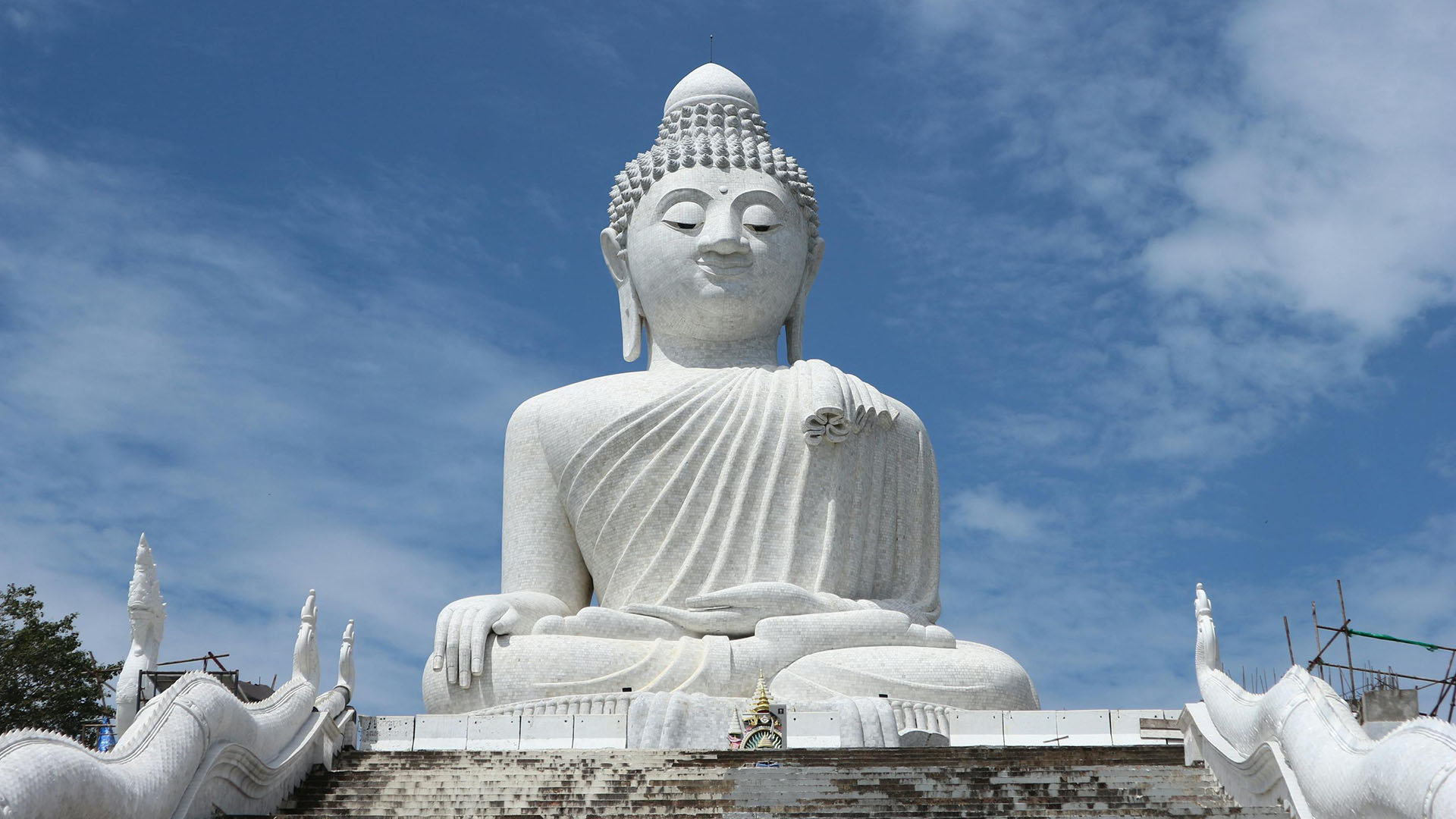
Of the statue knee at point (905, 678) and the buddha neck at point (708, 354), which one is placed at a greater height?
the buddha neck at point (708, 354)

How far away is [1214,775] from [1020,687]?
170 inches

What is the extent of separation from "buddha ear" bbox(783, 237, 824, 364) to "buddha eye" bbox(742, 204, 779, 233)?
1.01 meters

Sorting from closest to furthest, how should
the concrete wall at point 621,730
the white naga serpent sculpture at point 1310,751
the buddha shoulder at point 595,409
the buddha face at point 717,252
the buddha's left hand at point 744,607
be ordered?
the white naga serpent sculpture at point 1310,751
the concrete wall at point 621,730
the buddha's left hand at point 744,607
the buddha shoulder at point 595,409
the buddha face at point 717,252

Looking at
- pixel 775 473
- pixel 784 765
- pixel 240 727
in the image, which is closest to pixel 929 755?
pixel 784 765

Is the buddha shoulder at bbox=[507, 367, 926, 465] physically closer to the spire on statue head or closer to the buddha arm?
the buddha arm

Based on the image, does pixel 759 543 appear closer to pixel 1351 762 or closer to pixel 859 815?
pixel 859 815

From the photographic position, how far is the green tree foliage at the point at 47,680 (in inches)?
936

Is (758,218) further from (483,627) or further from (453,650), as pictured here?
(453,650)

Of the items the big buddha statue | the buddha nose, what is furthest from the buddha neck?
the buddha nose

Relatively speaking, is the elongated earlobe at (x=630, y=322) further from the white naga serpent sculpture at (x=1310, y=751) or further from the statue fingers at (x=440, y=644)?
the white naga serpent sculpture at (x=1310, y=751)

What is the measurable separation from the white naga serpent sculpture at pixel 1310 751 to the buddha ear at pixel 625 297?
8.04m

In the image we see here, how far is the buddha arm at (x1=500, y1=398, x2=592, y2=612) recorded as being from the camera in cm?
1895

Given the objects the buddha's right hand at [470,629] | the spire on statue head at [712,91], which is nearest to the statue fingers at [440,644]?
the buddha's right hand at [470,629]

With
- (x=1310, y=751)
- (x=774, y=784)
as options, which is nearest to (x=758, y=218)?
(x=774, y=784)
